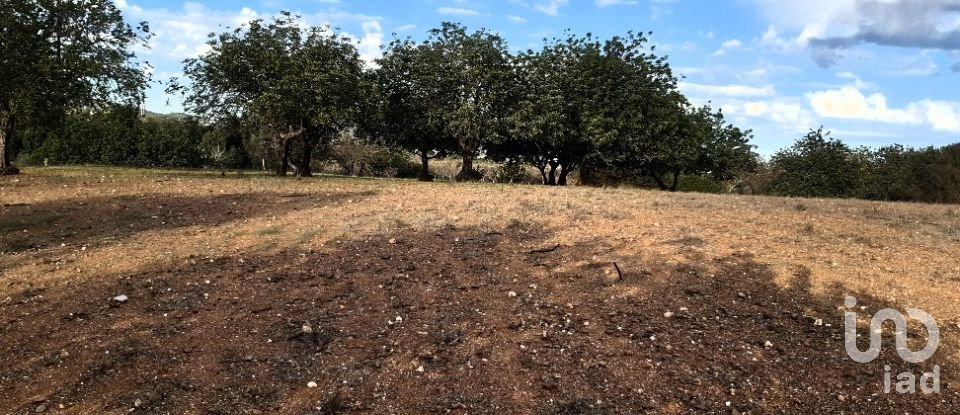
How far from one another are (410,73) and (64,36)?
15505 mm

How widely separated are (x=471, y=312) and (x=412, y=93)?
25753 mm

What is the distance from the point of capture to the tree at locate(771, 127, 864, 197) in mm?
44844

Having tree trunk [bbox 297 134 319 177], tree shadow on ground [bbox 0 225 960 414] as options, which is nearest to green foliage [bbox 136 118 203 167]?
tree trunk [bbox 297 134 319 177]

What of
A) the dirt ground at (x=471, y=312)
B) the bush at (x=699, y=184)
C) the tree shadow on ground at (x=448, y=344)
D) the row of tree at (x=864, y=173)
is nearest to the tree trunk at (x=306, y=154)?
the dirt ground at (x=471, y=312)

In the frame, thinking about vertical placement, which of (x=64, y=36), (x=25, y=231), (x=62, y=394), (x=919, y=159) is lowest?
(x=62, y=394)

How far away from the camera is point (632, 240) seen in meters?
10.8

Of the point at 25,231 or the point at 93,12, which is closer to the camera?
the point at 25,231

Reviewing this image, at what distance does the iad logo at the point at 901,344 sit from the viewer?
6.26 meters

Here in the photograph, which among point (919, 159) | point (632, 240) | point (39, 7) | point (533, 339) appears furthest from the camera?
point (919, 159)

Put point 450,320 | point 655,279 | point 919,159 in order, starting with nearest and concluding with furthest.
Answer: point 450,320
point 655,279
point 919,159

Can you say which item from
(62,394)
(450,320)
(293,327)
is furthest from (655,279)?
(62,394)

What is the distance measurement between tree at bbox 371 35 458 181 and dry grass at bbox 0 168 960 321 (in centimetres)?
1453

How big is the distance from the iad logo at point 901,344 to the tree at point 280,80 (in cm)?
2227

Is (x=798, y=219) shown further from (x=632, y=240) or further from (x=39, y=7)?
(x=39, y=7)
